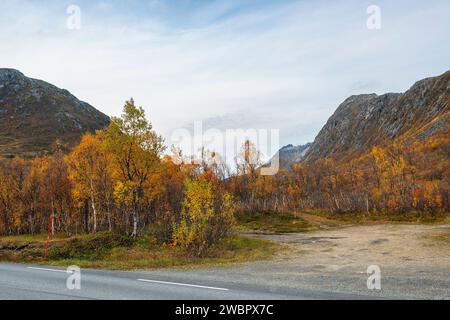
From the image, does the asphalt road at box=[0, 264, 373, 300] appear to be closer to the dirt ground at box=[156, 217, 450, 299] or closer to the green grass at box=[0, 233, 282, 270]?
the dirt ground at box=[156, 217, 450, 299]

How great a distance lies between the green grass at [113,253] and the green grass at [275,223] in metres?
23.9

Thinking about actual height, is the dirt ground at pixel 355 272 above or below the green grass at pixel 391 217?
above

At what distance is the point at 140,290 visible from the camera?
39.5 ft

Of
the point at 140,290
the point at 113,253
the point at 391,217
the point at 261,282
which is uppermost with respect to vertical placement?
the point at 140,290

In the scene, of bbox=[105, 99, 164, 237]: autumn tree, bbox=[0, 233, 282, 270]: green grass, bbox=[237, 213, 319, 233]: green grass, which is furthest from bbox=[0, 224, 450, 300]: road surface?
bbox=[237, 213, 319, 233]: green grass

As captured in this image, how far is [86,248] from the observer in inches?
1070

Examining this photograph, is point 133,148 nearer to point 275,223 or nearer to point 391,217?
point 275,223

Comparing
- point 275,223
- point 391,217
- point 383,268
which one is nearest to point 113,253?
point 383,268

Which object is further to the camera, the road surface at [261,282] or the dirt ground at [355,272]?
the dirt ground at [355,272]

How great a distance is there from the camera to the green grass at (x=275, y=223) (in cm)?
5388

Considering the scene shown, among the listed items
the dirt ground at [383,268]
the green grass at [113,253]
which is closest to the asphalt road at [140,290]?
the dirt ground at [383,268]

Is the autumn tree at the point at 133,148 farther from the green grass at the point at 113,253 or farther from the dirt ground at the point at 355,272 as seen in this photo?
the dirt ground at the point at 355,272

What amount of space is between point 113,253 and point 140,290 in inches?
627
